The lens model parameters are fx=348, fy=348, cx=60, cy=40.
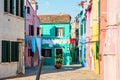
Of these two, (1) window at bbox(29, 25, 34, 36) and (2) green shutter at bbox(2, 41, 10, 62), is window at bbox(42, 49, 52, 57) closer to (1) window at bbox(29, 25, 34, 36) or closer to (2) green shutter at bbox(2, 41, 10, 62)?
(1) window at bbox(29, 25, 34, 36)

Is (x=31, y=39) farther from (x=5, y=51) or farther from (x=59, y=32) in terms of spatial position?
(x=5, y=51)

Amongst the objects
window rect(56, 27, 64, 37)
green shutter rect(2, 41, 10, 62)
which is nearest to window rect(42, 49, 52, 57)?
window rect(56, 27, 64, 37)

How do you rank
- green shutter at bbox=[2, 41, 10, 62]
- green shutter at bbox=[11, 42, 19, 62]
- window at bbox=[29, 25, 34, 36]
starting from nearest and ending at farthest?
green shutter at bbox=[2, 41, 10, 62] → green shutter at bbox=[11, 42, 19, 62] → window at bbox=[29, 25, 34, 36]

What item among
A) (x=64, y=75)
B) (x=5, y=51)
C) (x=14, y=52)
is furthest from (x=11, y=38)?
(x=64, y=75)

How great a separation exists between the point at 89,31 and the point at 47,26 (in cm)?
1339

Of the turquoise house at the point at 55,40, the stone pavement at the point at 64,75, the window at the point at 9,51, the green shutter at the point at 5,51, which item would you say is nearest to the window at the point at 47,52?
the turquoise house at the point at 55,40

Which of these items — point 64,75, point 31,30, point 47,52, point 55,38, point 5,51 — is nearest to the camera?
point 5,51

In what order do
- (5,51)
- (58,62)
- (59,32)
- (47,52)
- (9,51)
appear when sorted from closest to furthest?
1. (5,51)
2. (9,51)
3. (58,62)
4. (47,52)
5. (59,32)

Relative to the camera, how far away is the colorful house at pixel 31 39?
127 ft

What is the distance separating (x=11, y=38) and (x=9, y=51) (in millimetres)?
1058

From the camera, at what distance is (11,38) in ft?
75.8

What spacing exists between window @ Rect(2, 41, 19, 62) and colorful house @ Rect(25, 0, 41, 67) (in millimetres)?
14286

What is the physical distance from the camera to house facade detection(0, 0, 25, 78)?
21781mm

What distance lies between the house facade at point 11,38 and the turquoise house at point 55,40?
19.8 m
